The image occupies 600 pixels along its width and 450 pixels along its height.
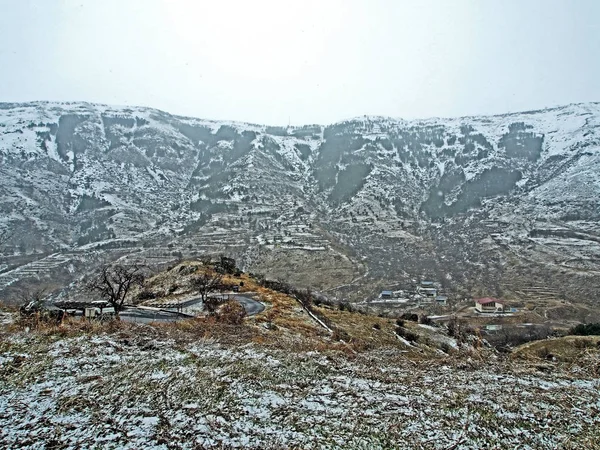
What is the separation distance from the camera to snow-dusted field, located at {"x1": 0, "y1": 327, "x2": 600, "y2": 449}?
448cm

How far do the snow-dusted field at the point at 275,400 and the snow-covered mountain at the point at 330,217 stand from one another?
83.2 m

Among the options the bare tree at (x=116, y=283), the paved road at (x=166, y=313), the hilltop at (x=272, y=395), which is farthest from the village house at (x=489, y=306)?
the hilltop at (x=272, y=395)

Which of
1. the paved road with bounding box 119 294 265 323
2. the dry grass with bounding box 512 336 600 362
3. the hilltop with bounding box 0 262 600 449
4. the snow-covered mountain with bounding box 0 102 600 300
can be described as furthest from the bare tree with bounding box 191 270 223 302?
the snow-covered mountain with bounding box 0 102 600 300

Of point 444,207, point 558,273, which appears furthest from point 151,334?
point 444,207

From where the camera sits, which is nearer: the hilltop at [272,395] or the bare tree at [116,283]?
the hilltop at [272,395]

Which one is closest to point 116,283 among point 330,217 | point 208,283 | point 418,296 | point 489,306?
point 208,283

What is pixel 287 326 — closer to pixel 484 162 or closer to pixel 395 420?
pixel 395 420

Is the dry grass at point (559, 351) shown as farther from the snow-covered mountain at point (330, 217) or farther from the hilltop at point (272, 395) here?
the snow-covered mountain at point (330, 217)

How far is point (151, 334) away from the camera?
28.3 ft

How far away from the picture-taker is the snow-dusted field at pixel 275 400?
448 centimetres

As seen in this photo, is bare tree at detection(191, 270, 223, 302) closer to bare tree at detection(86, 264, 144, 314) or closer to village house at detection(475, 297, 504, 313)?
bare tree at detection(86, 264, 144, 314)

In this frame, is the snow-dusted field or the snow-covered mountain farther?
the snow-covered mountain

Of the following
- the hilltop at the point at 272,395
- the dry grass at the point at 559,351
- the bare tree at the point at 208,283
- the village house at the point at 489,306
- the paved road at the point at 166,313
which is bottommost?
the village house at the point at 489,306

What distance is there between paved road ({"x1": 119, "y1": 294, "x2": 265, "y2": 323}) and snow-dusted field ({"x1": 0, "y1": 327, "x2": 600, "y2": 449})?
972 centimetres
